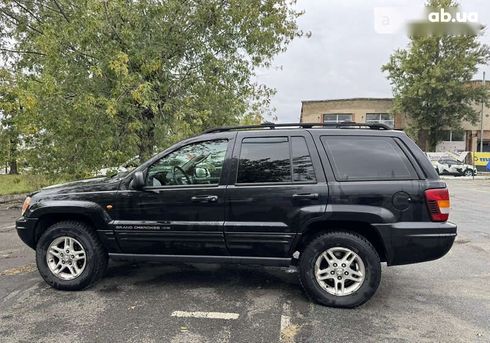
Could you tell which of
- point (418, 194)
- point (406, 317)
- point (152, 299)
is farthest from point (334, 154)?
point (152, 299)

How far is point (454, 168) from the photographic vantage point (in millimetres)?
30719

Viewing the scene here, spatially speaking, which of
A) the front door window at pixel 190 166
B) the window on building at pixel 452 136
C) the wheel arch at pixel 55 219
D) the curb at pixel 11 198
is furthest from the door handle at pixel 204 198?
the window on building at pixel 452 136

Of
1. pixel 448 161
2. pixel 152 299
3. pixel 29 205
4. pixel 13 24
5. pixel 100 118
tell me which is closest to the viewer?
pixel 152 299

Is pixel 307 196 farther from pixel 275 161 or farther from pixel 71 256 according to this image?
pixel 71 256

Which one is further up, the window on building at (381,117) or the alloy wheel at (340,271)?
the window on building at (381,117)

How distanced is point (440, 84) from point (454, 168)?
9378 millimetres

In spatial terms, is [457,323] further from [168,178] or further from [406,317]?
[168,178]

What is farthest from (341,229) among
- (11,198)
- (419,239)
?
(11,198)

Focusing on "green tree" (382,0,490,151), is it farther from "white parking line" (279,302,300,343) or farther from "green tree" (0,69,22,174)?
"white parking line" (279,302,300,343)

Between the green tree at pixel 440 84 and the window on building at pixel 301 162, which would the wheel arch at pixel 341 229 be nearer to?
the window on building at pixel 301 162

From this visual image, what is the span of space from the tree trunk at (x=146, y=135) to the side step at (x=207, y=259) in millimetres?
4065

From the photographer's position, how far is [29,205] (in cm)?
459

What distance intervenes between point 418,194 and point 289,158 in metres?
1.36

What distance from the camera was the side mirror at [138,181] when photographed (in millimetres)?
4273
